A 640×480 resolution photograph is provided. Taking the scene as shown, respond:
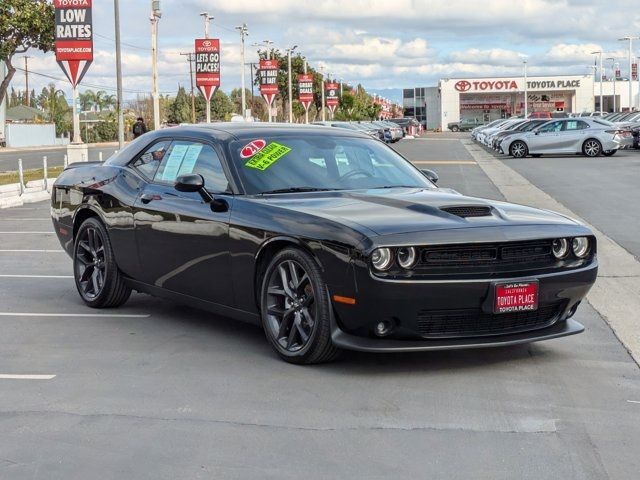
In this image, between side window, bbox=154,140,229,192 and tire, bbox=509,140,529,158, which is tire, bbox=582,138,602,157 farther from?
side window, bbox=154,140,229,192

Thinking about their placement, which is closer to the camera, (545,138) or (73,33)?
(73,33)

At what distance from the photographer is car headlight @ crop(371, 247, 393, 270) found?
588 centimetres

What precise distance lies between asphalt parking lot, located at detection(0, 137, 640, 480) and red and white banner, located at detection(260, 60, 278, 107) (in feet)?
158

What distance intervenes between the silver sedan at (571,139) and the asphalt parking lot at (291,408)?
29836 millimetres

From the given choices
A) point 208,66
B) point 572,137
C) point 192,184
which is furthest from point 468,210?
point 208,66

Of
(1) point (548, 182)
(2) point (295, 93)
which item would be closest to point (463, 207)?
(1) point (548, 182)

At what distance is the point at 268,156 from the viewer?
732 centimetres

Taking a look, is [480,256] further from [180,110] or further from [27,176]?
[180,110]

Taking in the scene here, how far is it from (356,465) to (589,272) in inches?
103

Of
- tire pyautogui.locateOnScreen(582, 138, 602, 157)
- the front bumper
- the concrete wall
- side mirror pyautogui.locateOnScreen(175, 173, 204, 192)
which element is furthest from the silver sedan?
the concrete wall

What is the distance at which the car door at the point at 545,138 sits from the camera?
37.8 metres

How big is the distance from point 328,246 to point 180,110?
11387cm

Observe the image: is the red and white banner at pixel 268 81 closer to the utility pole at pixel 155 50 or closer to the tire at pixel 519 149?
the utility pole at pixel 155 50

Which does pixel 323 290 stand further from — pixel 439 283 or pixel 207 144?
pixel 207 144
